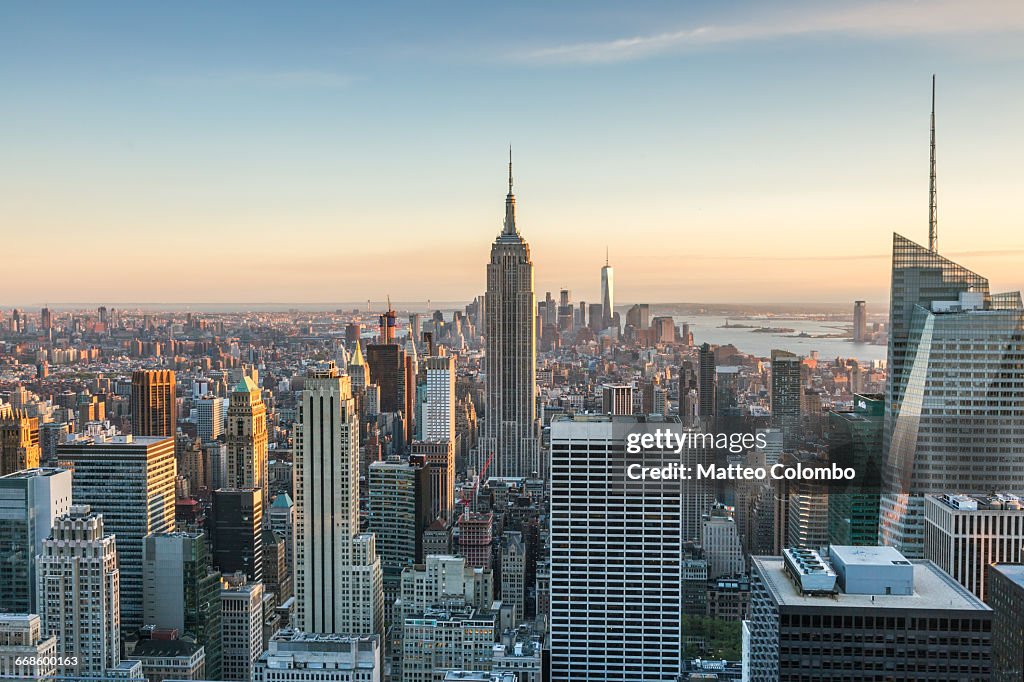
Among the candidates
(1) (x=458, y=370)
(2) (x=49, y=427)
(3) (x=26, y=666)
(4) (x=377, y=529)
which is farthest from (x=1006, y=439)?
(1) (x=458, y=370)

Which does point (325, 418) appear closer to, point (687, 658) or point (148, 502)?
point (148, 502)

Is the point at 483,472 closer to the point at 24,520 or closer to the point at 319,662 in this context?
the point at 24,520

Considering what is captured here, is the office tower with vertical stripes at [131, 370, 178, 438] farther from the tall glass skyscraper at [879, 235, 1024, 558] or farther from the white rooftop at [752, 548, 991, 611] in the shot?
the white rooftop at [752, 548, 991, 611]

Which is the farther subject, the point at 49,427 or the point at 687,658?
the point at 49,427

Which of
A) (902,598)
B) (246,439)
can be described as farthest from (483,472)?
(902,598)

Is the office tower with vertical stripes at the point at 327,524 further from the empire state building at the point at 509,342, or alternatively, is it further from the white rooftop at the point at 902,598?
the empire state building at the point at 509,342

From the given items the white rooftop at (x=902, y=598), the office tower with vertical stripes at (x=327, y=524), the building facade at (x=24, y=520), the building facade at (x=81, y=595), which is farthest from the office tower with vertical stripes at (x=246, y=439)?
the white rooftop at (x=902, y=598)

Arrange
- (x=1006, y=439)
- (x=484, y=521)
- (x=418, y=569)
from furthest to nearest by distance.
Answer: (x=484, y=521), (x=418, y=569), (x=1006, y=439)

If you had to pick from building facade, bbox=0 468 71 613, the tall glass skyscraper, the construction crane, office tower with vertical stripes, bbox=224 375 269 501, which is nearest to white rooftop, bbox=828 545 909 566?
the tall glass skyscraper
